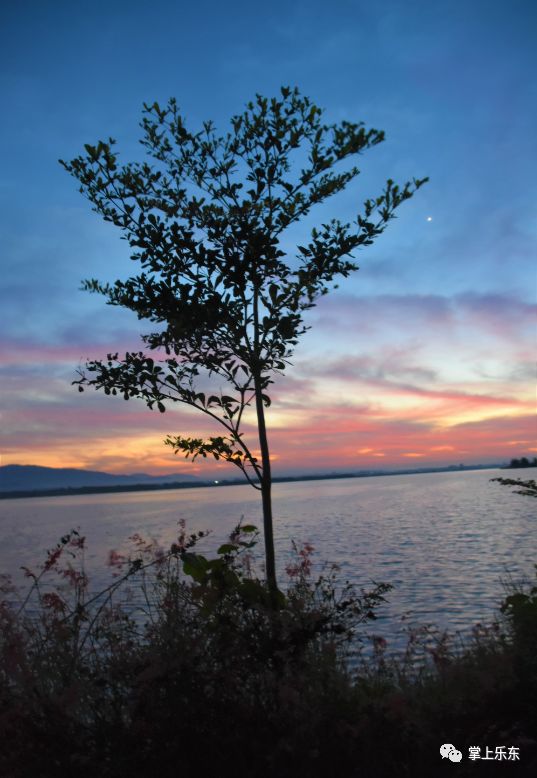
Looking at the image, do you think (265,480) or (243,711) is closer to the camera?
(243,711)

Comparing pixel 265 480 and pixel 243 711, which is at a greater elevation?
pixel 265 480

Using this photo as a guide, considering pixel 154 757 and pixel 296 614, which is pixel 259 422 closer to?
pixel 296 614

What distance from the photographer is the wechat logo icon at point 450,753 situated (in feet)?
14.6

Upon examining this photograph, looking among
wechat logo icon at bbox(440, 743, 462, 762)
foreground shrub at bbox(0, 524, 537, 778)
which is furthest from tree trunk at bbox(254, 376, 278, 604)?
wechat logo icon at bbox(440, 743, 462, 762)

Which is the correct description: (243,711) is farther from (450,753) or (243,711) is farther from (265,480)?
(265,480)

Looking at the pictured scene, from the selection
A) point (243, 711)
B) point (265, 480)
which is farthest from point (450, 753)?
point (265, 480)

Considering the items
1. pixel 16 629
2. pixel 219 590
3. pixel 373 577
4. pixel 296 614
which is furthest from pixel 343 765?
pixel 373 577

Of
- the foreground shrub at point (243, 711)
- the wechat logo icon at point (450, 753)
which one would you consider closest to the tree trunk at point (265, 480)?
the foreground shrub at point (243, 711)

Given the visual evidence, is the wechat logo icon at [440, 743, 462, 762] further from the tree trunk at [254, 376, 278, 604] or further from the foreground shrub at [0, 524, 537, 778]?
the tree trunk at [254, 376, 278, 604]

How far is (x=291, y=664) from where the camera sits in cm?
493

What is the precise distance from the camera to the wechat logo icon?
4461mm

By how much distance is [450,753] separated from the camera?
Result: 450 cm

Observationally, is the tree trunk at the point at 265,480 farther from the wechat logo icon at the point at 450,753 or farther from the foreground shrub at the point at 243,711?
the wechat logo icon at the point at 450,753

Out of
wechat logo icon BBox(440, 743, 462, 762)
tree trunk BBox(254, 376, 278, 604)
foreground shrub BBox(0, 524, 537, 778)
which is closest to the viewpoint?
foreground shrub BBox(0, 524, 537, 778)
